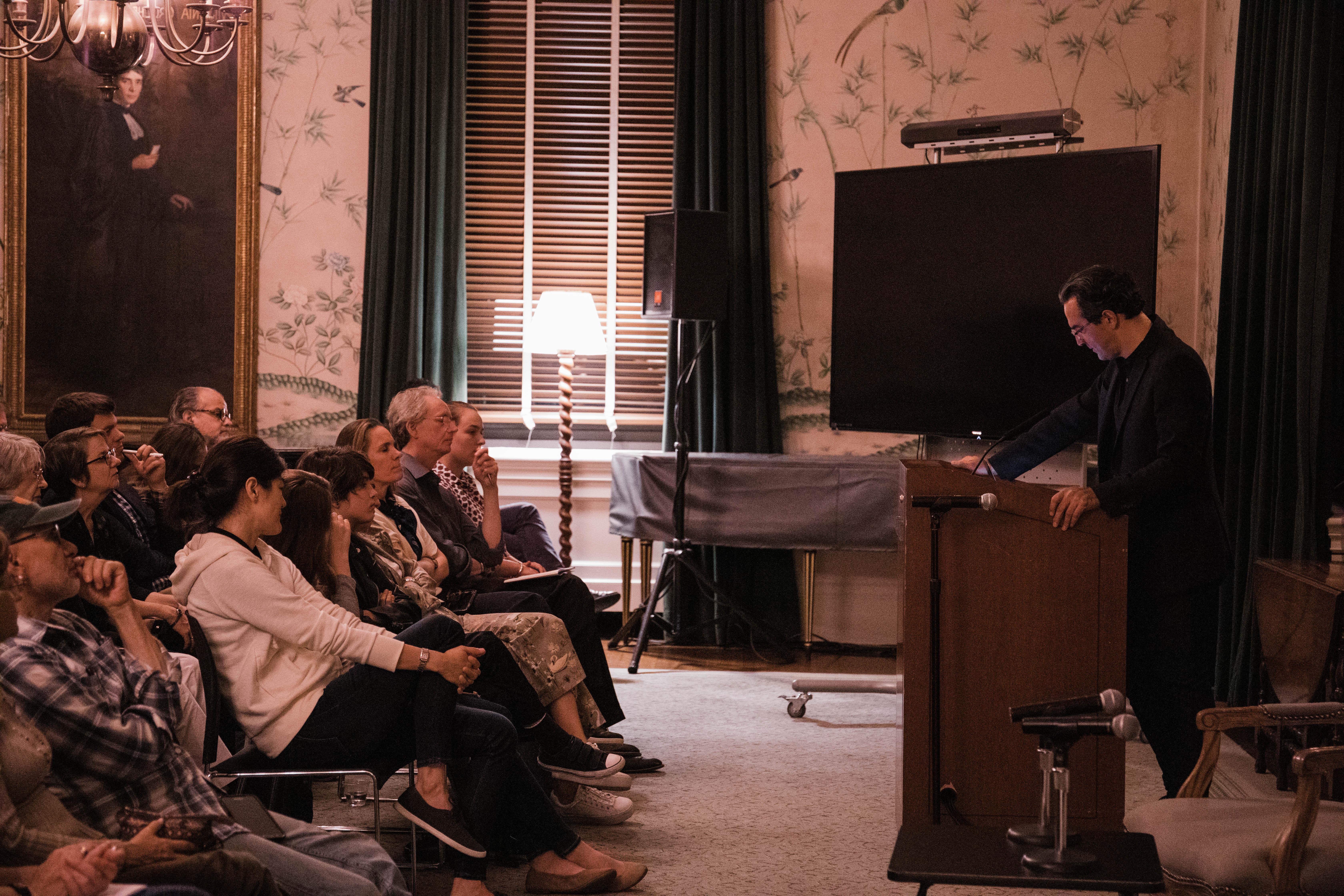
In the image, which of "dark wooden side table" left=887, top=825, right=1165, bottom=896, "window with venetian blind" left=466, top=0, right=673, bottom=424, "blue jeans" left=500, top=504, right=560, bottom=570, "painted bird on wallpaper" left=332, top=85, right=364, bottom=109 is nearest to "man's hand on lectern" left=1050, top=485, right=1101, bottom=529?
"dark wooden side table" left=887, top=825, right=1165, bottom=896

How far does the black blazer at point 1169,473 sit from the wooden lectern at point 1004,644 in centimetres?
20

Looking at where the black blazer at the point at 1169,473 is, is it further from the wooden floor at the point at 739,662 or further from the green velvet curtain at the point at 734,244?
the green velvet curtain at the point at 734,244

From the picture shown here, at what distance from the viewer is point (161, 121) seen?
5.94 metres

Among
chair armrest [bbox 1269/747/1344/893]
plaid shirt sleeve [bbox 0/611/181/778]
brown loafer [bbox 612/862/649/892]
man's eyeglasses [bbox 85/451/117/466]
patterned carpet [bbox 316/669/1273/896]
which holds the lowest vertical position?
patterned carpet [bbox 316/669/1273/896]

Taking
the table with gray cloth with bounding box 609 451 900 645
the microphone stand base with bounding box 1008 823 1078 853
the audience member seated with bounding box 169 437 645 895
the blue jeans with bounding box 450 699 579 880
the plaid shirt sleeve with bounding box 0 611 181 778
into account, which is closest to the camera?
the plaid shirt sleeve with bounding box 0 611 181 778

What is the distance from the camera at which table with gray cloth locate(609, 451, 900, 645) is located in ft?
17.3

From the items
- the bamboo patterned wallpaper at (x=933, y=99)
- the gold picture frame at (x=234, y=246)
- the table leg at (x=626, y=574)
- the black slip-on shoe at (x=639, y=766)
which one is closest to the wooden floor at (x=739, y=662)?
the table leg at (x=626, y=574)

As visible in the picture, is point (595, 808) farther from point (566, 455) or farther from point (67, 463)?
point (566, 455)

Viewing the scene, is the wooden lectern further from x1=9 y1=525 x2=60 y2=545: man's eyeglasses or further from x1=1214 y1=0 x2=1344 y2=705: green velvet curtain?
x1=9 y1=525 x2=60 y2=545: man's eyeglasses

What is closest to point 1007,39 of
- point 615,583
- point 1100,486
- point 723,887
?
point 615,583

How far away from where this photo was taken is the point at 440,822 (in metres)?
2.64

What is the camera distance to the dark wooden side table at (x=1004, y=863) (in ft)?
6.11

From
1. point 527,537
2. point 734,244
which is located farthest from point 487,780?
point 734,244

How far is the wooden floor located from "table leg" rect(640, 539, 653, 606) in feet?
0.80
